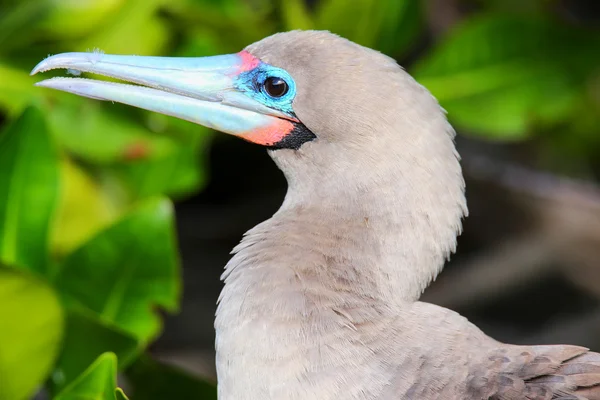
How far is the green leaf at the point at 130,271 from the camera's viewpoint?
4.90ft

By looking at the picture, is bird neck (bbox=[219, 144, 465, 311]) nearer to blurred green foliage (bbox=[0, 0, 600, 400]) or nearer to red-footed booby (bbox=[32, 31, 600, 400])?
red-footed booby (bbox=[32, 31, 600, 400])

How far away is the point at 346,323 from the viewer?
1.12 m

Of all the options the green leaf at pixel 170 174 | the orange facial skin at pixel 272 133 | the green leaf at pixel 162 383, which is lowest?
the green leaf at pixel 162 383

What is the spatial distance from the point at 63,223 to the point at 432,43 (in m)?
1.46

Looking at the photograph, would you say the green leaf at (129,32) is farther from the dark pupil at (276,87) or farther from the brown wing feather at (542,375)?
the brown wing feather at (542,375)

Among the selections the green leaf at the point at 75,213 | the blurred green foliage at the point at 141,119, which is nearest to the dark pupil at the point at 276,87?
the blurred green foliage at the point at 141,119

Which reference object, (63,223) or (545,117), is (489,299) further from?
(63,223)

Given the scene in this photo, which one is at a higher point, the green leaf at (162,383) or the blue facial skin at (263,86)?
the blue facial skin at (263,86)

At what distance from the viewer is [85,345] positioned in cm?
136

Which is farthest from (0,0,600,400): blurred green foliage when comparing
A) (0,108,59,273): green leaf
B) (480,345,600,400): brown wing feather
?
(480,345,600,400): brown wing feather

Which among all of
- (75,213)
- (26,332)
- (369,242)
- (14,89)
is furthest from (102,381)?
(14,89)

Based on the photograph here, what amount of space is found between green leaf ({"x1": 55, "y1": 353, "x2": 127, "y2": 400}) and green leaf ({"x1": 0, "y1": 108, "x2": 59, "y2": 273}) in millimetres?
439

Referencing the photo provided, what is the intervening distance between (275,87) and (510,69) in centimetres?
107

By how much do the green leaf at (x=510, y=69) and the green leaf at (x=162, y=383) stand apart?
1.00 meters
